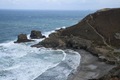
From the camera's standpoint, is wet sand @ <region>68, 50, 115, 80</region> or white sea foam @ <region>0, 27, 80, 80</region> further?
white sea foam @ <region>0, 27, 80, 80</region>

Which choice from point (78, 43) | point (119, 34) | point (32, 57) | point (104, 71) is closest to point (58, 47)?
point (78, 43)

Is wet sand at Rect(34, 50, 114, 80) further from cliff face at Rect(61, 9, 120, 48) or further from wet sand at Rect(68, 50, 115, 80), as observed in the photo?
cliff face at Rect(61, 9, 120, 48)

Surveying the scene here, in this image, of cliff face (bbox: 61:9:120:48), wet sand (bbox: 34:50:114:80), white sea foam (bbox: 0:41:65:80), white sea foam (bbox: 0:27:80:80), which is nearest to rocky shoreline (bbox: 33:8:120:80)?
cliff face (bbox: 61:9:120:48)

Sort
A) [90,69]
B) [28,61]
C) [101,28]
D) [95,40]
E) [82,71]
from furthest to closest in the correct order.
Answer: [101,28] → [95,40] → [28,61] → [90,69] → [82,71]

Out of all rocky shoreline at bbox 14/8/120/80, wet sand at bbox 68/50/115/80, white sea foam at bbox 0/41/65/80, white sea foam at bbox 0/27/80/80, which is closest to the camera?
wet sand at bbox 68/50/115/80

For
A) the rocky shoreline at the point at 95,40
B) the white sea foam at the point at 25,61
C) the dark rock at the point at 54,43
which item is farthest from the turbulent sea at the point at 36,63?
the dark rock at the point at 54,43

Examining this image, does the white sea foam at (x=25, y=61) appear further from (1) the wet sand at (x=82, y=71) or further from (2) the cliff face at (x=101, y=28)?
(2) the cliff face at (x=101, y=28)

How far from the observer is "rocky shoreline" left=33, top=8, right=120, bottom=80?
188ft

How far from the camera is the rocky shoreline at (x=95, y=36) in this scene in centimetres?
5741

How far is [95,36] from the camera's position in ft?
211

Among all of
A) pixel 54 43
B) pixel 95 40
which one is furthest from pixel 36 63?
pixel 95 40

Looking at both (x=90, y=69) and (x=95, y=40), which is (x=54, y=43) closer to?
(x=95, y=40)

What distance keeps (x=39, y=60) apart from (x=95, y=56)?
12.2 meters

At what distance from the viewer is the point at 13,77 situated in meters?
38.9
